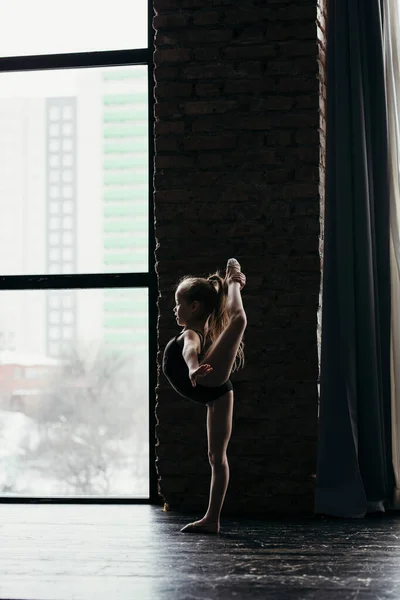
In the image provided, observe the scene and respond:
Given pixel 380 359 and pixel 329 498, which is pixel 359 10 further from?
pixel 329 498

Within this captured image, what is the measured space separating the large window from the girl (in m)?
0.95

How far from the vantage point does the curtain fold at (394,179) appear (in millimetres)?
3994

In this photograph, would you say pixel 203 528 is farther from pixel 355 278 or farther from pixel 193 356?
pixel 355 278

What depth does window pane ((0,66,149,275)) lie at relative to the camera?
175 inches

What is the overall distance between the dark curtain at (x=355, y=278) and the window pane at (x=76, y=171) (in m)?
1.01

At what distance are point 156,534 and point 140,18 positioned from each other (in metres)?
2.65

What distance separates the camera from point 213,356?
3303mm

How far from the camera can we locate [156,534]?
11.0 feet

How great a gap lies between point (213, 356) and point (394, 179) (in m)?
1.40

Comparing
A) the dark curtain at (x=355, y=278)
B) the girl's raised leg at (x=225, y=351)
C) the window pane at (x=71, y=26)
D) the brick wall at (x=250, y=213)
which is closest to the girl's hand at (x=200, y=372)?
the girl's raised leg at (x=225, y=351)

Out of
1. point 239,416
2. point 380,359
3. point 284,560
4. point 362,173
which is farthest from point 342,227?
point 284,560

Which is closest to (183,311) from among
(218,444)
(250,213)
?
(218,444)

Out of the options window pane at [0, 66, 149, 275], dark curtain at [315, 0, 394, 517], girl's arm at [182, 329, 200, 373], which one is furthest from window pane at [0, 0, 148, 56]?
girl's arm at [182, 329, 200, 373]

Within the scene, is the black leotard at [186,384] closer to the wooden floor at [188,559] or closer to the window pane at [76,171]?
the wooden floor at [188,559]
